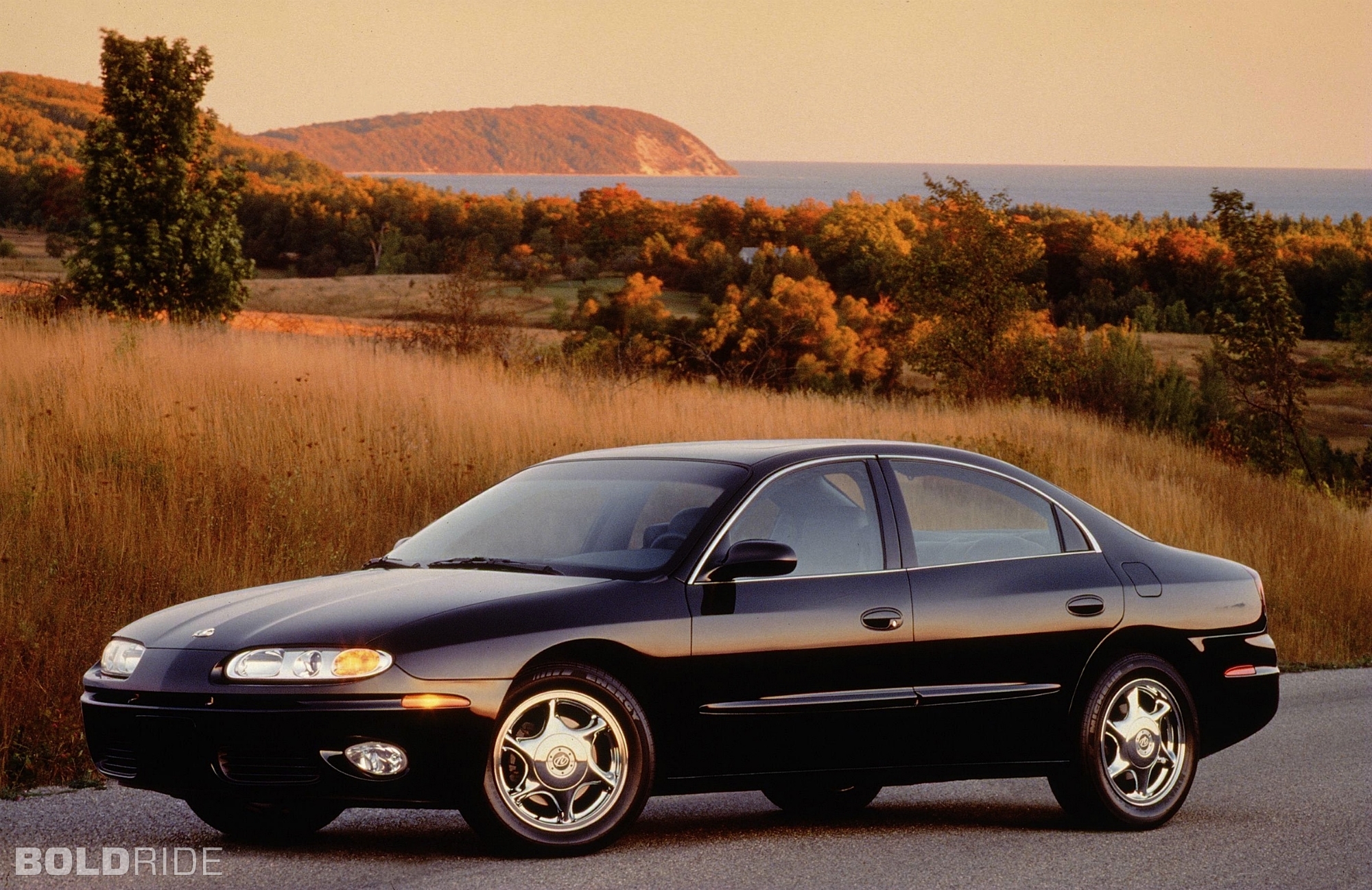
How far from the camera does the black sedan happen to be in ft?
20.5

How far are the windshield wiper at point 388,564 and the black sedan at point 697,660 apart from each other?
5 centimetres

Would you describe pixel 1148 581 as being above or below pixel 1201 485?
above

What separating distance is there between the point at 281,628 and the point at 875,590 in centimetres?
238

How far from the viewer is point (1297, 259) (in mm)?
89250

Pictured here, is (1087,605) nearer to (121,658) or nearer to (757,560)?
(757,560)

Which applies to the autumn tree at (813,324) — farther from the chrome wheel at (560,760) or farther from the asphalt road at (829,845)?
the chrome wheel at (560,760)

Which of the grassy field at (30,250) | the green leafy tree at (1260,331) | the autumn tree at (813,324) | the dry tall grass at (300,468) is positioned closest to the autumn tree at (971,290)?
the green leafy tree at (1260,331)

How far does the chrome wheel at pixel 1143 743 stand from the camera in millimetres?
7766

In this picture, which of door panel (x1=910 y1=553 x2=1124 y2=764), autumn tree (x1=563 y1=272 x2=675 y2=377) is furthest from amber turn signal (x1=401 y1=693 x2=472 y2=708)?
autumn tree (x1=563 y1=272 x2=675 y2=377)

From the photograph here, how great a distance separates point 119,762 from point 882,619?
2991 mm

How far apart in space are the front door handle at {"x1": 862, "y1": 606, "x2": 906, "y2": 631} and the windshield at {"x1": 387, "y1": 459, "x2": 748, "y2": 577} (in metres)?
Answer: 0.75

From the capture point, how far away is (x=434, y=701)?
623 cm

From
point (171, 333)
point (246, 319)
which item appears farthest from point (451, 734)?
point (246, 319)

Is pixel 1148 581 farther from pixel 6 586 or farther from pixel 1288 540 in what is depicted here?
pixel 1288 540
